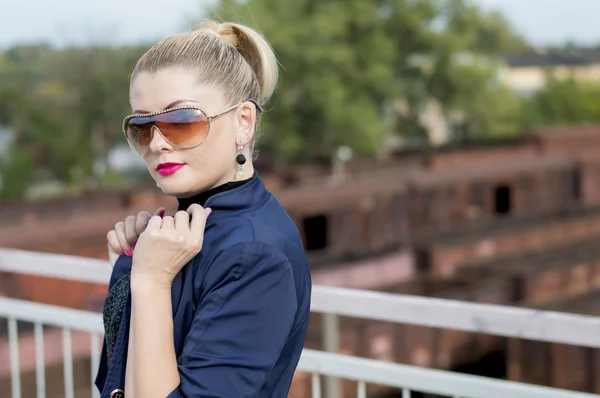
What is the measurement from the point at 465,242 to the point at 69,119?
26.9 metres

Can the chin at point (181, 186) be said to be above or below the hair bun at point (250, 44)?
below

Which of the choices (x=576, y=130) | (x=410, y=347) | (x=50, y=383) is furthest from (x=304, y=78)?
(x=50, y=383)

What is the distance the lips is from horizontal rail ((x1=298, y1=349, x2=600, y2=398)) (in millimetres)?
1204

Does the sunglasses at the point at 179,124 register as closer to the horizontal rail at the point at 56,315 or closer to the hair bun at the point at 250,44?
the hair bun at the point at 250,44

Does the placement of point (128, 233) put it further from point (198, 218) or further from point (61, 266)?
point (61, 266)

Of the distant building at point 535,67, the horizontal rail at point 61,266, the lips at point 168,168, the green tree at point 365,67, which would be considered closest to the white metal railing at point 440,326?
the horizontal rail at point 61,266

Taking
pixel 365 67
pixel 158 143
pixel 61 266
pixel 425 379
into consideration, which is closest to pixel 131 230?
pixel 158 143

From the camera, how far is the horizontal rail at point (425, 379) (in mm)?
2330

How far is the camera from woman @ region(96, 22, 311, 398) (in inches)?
56.9

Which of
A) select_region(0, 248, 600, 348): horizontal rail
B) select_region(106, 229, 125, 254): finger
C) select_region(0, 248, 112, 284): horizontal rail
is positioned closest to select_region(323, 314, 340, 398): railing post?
select_region(0, 248, 600, 348): horizontal rail

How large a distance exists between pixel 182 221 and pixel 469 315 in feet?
4.22

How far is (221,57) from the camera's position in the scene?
63.3 inches

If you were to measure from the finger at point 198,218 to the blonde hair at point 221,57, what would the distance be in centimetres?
23

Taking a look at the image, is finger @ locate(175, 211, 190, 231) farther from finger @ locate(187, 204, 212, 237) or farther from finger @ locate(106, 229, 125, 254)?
finger @ locate(106, 229, 125, 254)
